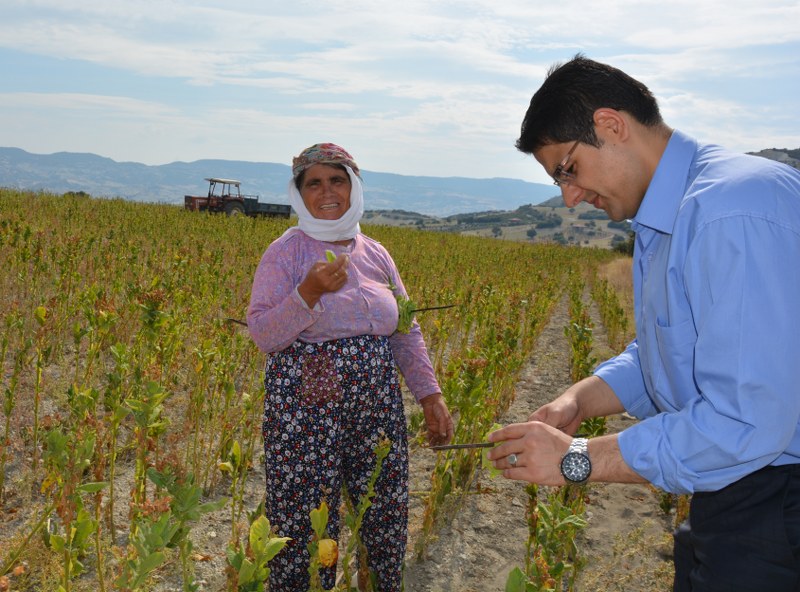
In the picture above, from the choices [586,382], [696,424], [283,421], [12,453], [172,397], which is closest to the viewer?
[696,424]

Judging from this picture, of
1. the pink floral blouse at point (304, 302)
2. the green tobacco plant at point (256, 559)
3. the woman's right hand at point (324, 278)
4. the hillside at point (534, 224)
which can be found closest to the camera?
the green tobacco plant at point (256, 559)

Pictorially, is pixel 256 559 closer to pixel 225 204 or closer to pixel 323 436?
pixel 323 436

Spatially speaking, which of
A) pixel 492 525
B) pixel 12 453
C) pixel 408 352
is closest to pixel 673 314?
pixel 408 352

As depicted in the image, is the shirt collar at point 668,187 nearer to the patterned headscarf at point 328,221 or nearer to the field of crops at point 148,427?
the field of crops at point 148,427

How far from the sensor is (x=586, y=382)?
5.87 ft

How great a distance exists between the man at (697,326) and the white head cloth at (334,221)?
84 cm

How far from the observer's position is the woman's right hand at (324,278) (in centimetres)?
187

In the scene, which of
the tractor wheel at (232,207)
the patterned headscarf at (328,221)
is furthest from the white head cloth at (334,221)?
the tractor wheel at (232,207)

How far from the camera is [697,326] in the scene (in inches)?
44.7

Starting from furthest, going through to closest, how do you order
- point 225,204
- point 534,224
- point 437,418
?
point 534,224 → point 225,204 → point 437,418

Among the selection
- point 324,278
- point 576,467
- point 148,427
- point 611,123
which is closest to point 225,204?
point 324,278

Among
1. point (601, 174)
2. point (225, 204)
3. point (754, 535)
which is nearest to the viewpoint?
point (754, 535)

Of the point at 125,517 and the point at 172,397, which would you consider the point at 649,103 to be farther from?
the point at 172,397

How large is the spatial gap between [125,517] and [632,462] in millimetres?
2547
